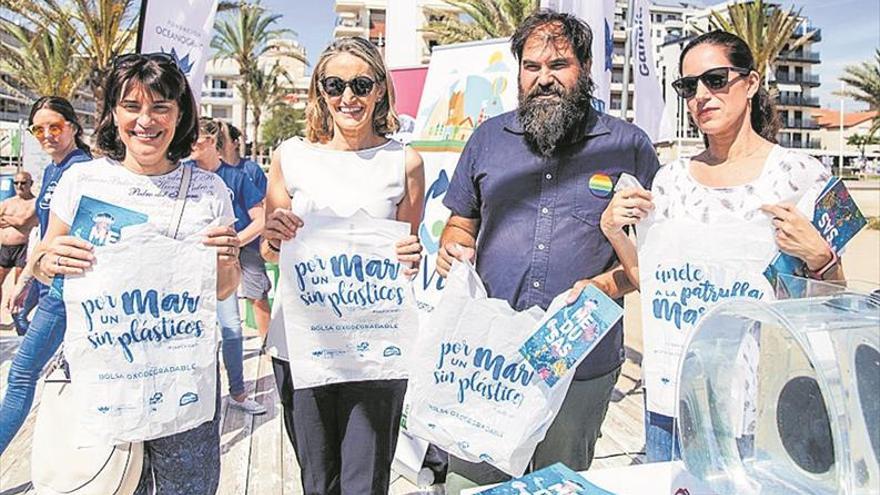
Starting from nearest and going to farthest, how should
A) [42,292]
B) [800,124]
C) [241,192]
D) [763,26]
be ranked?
[42,292] → [241,192] → [763,26] → [800,124]

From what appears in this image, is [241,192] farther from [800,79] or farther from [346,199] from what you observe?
[800,79]

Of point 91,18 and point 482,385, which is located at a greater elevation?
point 91,18

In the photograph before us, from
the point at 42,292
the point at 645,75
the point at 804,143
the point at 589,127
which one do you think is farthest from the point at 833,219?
the point at 804,143

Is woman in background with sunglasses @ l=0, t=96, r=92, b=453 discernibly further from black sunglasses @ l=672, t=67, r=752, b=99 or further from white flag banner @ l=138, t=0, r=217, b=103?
black sunglasses @ l=672, t=67, r=752, b=99

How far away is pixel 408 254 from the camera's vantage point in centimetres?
205

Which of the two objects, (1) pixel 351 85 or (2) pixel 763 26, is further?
(2) pixel 763 26

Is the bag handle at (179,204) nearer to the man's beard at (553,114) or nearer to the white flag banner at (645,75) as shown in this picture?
the man's beard at (553,114)

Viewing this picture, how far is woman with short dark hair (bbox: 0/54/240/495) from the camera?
184 centimetres

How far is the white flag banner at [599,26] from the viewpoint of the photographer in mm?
4102

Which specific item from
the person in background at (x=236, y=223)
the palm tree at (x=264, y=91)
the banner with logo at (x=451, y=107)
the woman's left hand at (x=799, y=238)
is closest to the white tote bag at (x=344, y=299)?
the woman's left hand at (x=799, y=238)

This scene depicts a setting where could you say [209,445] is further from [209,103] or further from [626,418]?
[209,103]

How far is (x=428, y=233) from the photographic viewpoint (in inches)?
143

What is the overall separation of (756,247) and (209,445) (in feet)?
5.33

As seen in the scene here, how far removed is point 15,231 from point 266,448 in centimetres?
324
